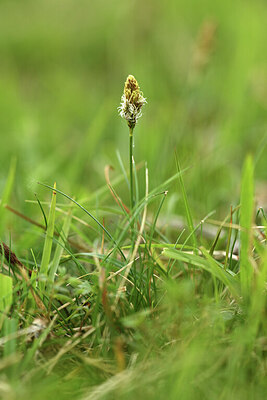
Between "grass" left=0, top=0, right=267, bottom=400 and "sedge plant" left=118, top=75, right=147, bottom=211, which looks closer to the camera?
"grass" left=0, top=0, right=267, bottom=400

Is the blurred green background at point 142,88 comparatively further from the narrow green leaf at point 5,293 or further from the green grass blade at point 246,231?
the narrow green leaf at point 5,293

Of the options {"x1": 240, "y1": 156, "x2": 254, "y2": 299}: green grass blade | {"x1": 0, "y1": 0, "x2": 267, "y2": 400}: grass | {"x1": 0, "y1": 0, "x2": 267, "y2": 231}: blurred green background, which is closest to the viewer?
{"x1": 0, "y1": 0, "x2": 267, "y2": 400}: grass

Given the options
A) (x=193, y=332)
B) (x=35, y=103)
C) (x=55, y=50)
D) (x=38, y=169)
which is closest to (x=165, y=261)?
(x=193, y=332)

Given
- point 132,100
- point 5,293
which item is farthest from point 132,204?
point 5,293

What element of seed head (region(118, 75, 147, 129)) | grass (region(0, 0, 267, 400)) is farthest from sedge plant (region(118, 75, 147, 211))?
grass (region(0, 0, 267, 400))

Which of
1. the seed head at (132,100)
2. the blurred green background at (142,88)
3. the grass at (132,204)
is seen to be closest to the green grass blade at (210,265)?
the grass at (132,204)

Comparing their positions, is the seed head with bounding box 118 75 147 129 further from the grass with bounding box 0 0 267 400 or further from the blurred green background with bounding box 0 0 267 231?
the blurred green background with bounding box 0 0 267 231

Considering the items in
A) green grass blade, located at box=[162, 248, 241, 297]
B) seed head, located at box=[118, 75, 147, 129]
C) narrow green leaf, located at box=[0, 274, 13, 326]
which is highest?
seed head, located at box=[118, 75, 147, 129]

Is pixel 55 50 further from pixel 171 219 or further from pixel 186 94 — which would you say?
pixel 171 219
